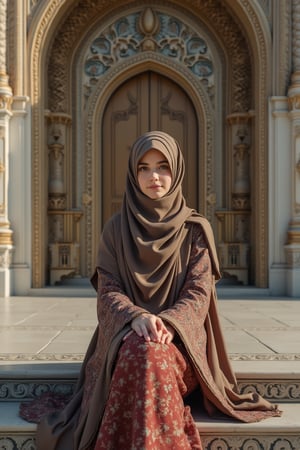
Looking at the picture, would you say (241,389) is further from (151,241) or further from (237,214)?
(237,214)

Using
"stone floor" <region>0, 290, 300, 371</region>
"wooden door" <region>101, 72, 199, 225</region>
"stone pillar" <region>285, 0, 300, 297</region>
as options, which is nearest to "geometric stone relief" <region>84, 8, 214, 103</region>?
"wooden door" <region>101, 72, 199, 225</region>

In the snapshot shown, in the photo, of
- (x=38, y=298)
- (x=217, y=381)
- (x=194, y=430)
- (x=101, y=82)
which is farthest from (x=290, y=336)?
(x=101, y=82)

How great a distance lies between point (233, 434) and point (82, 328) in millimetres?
2004

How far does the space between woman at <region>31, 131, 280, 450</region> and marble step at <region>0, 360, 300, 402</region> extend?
6.5 inches

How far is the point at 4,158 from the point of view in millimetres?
6738

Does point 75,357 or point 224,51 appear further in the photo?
point 224,51

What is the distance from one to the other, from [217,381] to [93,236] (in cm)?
508

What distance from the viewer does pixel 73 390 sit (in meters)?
3.00

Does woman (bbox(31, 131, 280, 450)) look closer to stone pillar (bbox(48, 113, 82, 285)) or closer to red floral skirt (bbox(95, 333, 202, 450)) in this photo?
red floral skirt (bbox(95, 333, 202, 450))

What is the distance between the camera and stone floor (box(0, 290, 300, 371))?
3.36 meters

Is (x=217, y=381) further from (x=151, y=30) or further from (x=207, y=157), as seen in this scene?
(x=151, y=30)

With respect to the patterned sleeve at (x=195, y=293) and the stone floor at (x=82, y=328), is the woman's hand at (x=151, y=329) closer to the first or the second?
the patterned sleeve at (x=195, y=293)

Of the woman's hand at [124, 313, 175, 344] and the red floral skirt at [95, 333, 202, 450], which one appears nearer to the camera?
the red floral skirt at [95, 333, 202, 450]

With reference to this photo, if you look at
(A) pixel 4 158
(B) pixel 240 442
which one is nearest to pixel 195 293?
(B) pixel 240 442
